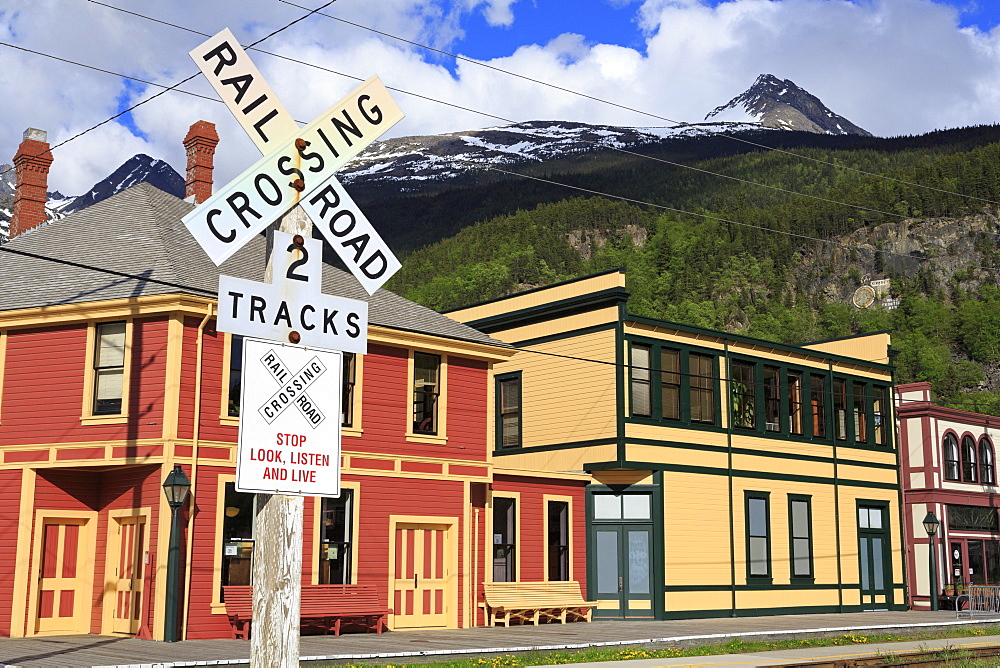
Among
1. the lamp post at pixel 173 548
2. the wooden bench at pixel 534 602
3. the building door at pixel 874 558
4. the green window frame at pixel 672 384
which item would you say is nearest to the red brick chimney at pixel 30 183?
the lamp post at pixel 173 548

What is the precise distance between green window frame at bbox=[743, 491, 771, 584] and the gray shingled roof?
10.3 m

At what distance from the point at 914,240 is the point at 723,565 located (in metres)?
167

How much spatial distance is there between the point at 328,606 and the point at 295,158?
15607 mm

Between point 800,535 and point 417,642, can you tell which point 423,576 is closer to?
point 417,642

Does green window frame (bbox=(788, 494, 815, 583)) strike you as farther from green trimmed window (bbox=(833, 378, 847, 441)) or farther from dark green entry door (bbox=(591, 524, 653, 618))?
dark green entry door (bbox=(591, 524, 653, 618))

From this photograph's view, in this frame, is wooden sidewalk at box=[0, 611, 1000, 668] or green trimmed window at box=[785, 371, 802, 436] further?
green trimmed window at box=[785, 371, 802, 436]

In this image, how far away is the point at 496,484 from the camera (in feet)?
84.8

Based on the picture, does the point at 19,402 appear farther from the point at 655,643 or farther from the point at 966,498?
the point at 966,498

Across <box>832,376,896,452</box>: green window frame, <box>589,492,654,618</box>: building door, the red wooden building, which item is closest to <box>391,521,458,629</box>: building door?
the red wooden building

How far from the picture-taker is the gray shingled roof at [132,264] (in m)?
21.1

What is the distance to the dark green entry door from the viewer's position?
27781 millimetres

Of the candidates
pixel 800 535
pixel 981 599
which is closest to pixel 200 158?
pixel 800 535

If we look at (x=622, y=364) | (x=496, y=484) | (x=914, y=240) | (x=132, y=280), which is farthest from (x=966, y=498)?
(x=914, y=240)

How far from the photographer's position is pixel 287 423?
6.63 m
